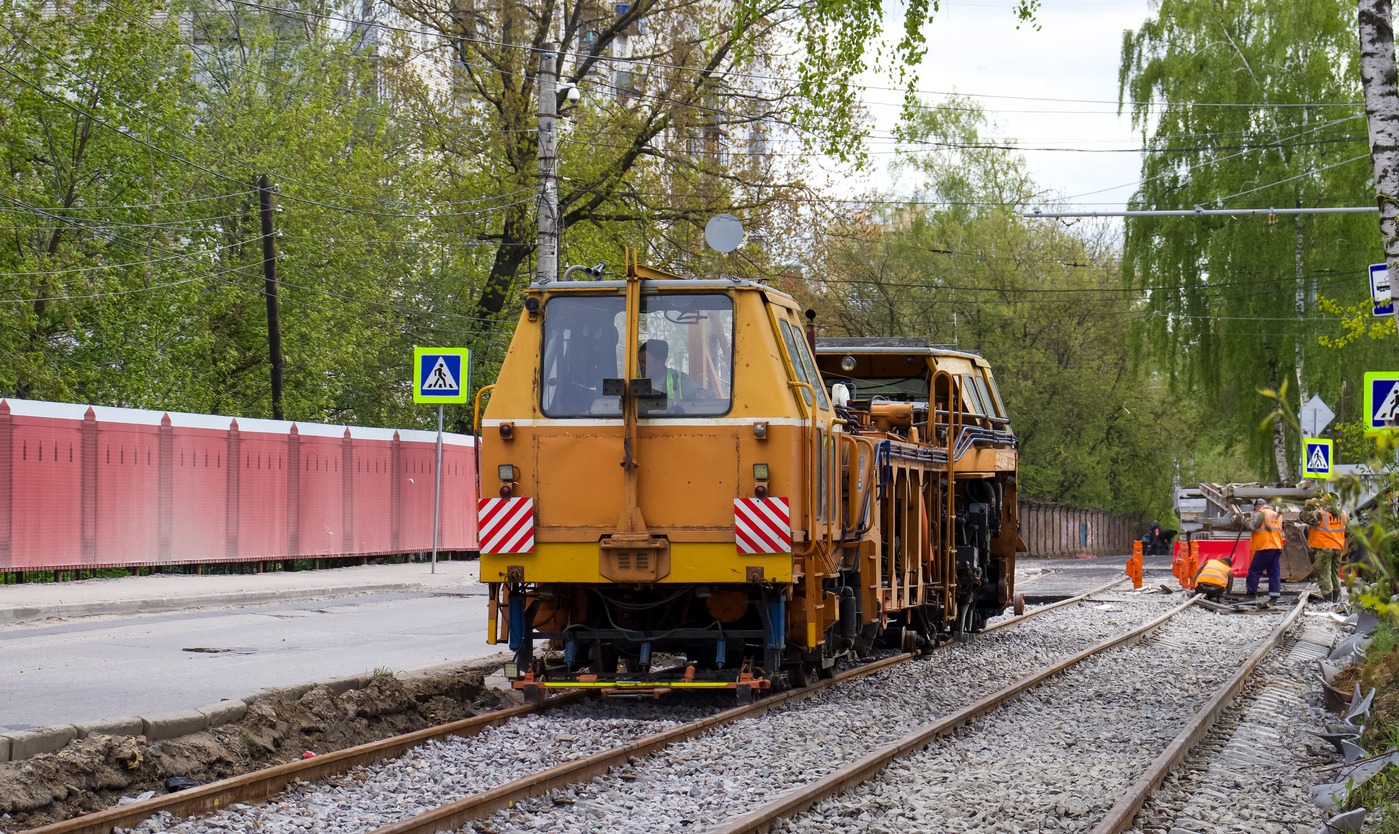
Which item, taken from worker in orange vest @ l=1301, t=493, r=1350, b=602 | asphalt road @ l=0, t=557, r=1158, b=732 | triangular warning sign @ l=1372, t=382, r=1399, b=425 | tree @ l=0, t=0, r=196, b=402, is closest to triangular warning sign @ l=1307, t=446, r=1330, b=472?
worker in orange vest @ l=1301, t=493, r=1350, b=602

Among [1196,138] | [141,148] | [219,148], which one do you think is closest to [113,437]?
[141,148]

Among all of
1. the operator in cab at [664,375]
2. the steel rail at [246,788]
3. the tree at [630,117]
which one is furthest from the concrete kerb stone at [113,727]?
the tree at [630,117]

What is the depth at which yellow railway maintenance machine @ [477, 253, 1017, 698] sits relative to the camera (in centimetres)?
1082

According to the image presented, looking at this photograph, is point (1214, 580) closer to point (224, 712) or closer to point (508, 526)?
point (508, 526)

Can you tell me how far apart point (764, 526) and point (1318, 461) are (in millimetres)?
16870

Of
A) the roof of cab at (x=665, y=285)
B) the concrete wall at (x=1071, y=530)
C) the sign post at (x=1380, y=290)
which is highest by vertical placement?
the sign post at (x=1380, y=290)

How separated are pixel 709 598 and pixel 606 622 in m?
0.85

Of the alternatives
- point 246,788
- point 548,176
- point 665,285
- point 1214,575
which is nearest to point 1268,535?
point 1214,575

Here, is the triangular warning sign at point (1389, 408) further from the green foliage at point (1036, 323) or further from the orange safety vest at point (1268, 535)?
the green foliage at point (1036, 323)

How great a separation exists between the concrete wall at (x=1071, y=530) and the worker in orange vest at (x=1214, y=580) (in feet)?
61.0

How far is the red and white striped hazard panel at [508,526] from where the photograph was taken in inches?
432

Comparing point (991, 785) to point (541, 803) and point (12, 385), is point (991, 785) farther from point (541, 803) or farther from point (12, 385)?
point (12, 385)

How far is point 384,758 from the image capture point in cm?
877

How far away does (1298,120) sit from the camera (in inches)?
1585
